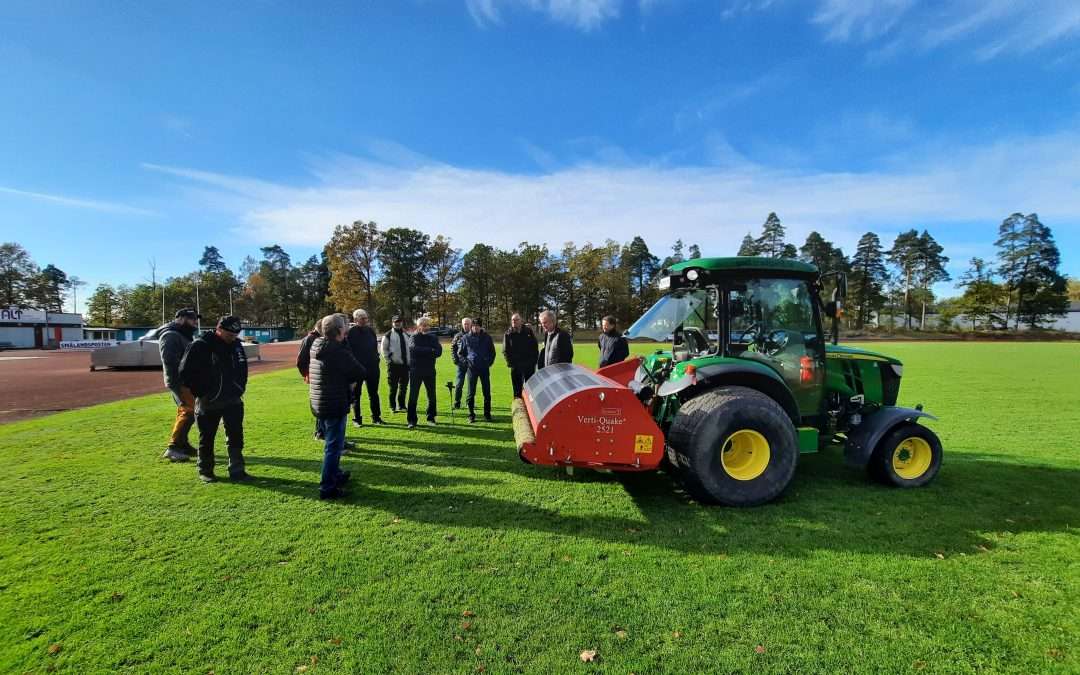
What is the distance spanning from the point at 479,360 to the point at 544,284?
52755mm

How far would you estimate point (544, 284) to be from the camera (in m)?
60.9

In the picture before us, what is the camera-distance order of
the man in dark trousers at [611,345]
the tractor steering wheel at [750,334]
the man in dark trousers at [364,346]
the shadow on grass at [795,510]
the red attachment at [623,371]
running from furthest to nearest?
1. the man in dark trousers at [364,346]
2. the man in dark trousers at [611,345]
3. the red attachment at [623,371]
4. the tractor steering wheel at [750,334]
5. the shadow on grass at [795,510]

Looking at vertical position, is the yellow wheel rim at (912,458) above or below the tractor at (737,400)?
below

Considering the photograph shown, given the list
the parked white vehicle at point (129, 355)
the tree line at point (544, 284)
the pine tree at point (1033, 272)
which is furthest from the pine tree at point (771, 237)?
the parked white vehicle at point (129, 355)

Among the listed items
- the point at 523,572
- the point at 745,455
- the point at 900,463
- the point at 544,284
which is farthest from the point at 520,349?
the point at 544,284

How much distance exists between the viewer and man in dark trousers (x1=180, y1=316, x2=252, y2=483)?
528 centimetres

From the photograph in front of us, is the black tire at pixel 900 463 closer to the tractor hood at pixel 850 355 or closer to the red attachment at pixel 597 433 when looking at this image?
the tractor hood at pixel 850 355

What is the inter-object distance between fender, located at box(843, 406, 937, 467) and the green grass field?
39 cm

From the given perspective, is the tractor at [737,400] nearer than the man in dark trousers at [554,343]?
Yes

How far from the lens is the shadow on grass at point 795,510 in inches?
154

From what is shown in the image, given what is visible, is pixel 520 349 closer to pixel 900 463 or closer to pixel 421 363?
pixel 421 363

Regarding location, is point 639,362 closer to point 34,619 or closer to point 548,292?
point 34,619

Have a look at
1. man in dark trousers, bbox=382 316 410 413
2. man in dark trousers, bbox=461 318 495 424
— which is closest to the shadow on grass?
man in dark trousers, bbox=461 318 495 424

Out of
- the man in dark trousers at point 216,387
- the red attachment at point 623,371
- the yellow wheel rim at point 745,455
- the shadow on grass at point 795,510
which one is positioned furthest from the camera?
the red attachment at point 623,371
